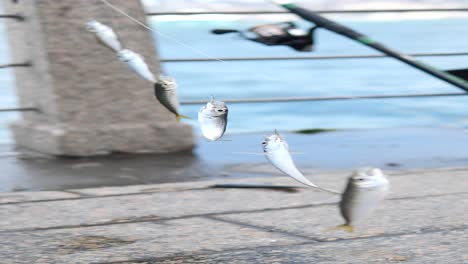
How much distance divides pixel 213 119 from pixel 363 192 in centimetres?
29

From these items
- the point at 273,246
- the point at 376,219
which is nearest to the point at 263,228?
the point at 273,246

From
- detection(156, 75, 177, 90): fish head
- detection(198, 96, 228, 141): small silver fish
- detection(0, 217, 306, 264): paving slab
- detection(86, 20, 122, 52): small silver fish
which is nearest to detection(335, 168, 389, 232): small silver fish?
detection(198, 96, 228, 141): small silver fish

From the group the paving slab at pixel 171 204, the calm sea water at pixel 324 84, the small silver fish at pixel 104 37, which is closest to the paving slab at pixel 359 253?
the paving slab at pixel 171 204

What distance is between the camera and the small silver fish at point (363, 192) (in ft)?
5.53

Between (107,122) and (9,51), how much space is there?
2.76ft

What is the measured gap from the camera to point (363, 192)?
5.57 feet

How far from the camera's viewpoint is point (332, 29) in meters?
2.58

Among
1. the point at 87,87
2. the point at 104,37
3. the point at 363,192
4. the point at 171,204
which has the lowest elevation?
the point at 171,204

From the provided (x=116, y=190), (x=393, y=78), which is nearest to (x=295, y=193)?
(x=116, y=190)

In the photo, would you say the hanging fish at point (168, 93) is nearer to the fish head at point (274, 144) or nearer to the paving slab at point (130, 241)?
the fish head at point (274, 144)

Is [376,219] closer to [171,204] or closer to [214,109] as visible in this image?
[171,204]

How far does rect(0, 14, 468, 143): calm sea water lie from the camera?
7.49 meters

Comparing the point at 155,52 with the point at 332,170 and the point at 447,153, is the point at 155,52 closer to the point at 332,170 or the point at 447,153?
the point at 332,170

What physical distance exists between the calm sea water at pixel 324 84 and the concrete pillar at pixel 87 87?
1.32ft
